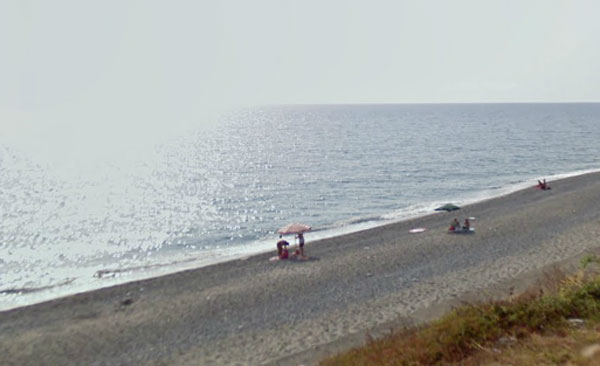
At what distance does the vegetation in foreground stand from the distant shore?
478 cm

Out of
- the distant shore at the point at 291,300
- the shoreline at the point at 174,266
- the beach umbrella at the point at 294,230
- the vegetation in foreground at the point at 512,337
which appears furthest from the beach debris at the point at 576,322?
the shoreline at the point at 174,266

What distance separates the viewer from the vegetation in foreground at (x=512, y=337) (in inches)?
344

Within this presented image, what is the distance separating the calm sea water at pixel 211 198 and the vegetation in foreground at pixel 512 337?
20400 millimetres

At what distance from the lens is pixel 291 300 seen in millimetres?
20656

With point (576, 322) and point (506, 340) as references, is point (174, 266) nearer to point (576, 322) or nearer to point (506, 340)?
point (506, 340)

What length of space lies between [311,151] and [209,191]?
4167 cm

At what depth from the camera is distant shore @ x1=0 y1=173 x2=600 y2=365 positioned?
1686 cm

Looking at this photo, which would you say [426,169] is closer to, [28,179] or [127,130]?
[28,179]

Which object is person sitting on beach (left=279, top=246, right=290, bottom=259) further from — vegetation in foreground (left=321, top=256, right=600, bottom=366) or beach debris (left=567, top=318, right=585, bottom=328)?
beach debris (left=567, top=318, right=585, bottom=328)

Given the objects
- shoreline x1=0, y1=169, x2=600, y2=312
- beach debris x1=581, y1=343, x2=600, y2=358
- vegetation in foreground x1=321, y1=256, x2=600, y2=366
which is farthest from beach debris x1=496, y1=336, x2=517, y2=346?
shoreline x1=0, y1=169, x2=600, y2=312

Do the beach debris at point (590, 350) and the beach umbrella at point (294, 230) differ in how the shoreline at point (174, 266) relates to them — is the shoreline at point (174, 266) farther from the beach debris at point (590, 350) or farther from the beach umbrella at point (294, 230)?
the beach debris at point (590, 350)

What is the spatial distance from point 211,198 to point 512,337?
42667 mm

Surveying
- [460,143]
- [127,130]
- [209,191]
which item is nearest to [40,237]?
[209,191]

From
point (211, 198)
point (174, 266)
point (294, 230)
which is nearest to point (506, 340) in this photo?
point (294, 230)
